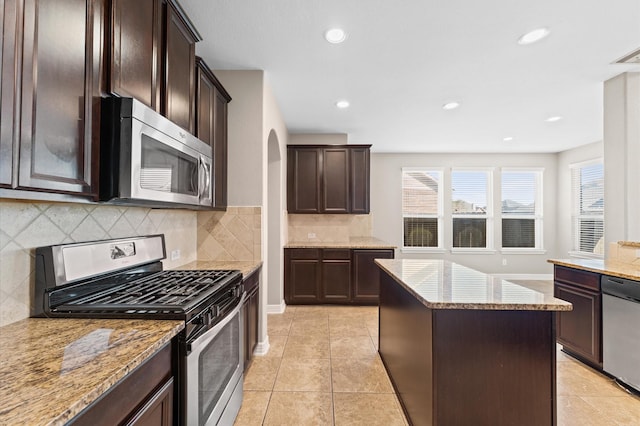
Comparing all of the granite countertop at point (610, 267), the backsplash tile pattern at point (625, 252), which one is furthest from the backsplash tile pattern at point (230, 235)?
the backsplash tile pattern at point (625, 252)

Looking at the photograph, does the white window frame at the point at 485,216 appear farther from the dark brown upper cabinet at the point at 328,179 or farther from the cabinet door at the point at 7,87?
the cabinet door at the point at 7,87

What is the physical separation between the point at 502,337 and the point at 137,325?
1.65 metres

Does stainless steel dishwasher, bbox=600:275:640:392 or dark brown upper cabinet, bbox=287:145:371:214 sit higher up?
dark brown upper cabinet, bbox=287:145:371:214

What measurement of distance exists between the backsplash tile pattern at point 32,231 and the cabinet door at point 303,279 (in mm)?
2491

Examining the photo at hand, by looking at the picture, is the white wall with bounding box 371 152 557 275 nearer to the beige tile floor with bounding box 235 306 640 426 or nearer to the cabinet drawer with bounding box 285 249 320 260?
the cabinet drawer with bounding box 285 249 320 260

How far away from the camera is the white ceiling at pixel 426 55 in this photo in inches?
77.4

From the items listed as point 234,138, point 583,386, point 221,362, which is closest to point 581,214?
point 583,386

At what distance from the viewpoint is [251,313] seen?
2396mm

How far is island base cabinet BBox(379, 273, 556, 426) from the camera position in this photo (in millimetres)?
1392

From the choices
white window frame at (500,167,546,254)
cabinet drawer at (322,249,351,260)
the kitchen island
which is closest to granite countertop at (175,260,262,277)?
the kitchen island

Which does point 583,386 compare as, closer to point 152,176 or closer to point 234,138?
point 152,176

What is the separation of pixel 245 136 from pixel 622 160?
11.8 ft

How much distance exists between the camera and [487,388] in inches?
55.3

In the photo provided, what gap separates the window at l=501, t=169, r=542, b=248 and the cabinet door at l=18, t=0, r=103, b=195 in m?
7.12
